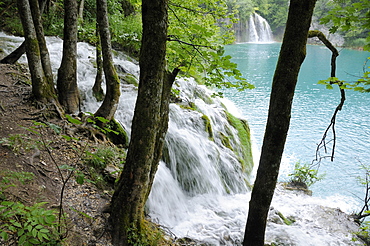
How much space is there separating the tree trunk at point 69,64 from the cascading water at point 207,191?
87cm

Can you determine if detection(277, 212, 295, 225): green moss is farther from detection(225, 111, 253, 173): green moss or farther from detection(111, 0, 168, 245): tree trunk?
detection(111, 0, 168, 245): tree trunk

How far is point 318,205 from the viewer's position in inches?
321

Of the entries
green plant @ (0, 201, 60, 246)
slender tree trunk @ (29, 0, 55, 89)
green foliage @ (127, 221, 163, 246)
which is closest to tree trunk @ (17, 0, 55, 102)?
slender tree trunk @ (29, 0, 55, 89)

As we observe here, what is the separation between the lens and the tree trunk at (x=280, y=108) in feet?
10.3

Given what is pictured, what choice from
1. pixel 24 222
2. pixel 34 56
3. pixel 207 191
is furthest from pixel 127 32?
pixel 24 222

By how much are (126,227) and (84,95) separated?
4985 mm

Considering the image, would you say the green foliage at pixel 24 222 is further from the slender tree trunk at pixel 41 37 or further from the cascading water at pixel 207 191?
the slender tree trunk at pixel 41 37

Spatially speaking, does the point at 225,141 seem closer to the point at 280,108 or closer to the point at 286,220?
the point at 286,220

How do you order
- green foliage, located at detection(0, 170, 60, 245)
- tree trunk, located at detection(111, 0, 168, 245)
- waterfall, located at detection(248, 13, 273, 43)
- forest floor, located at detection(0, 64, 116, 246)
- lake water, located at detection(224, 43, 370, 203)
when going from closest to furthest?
green foliage, located at detection(0, 170, 60, 245), tree trunk, located at detection(111, 0, 168, 245), forest floor, located at detection(0, 64, 116, 246), lake water, located at detection(224, 43, 370, 203), waterfall, located at detection(248, 13, 273, 43)

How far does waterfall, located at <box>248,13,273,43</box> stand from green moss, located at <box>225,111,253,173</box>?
2061 inches

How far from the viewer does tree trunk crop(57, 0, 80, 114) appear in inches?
231

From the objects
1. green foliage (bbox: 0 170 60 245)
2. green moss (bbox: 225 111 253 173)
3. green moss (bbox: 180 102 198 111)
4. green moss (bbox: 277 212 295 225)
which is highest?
green foliage (bbox: 0 170 60 245)

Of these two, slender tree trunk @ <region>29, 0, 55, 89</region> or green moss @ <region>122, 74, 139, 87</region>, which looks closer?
slender tree trunk @ <region>29, 0, 55, 89</region>

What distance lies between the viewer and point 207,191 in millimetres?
7137
